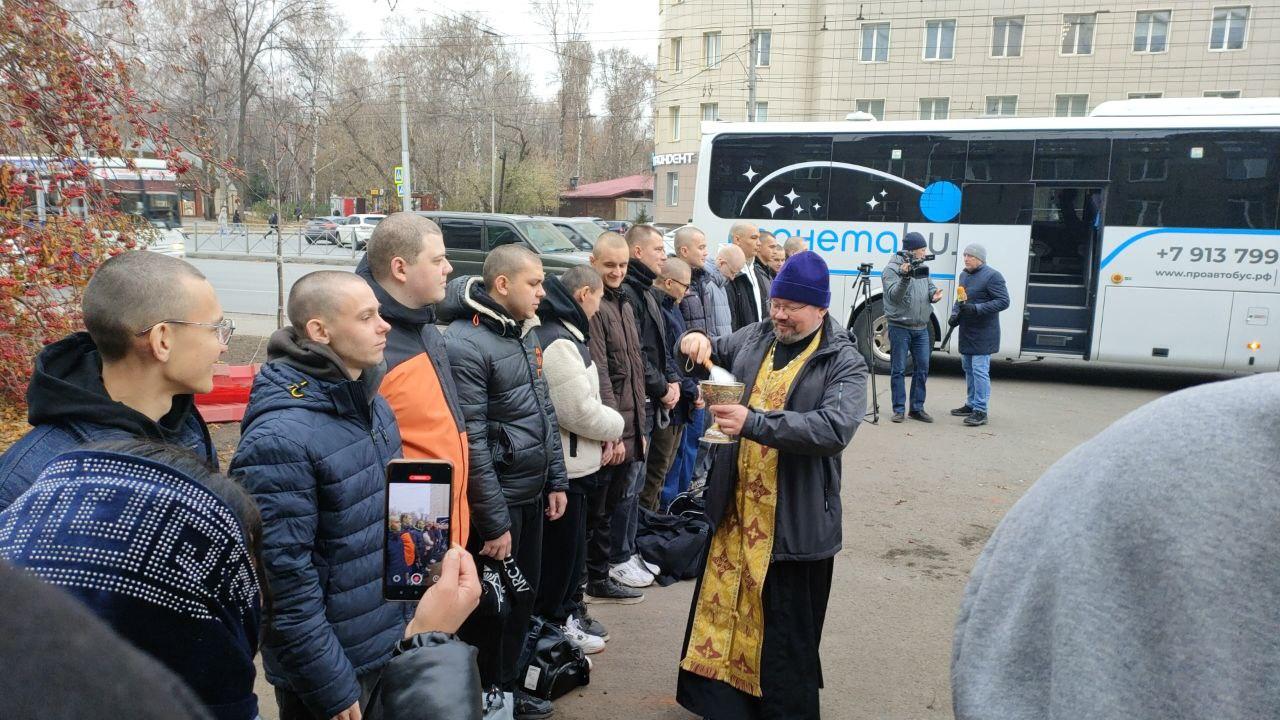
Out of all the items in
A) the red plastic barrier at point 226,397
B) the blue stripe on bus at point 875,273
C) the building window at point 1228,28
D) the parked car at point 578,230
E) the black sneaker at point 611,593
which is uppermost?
the building window at point 1228,28

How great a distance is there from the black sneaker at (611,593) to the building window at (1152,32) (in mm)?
39147

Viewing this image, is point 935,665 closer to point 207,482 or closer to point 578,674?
point 578,674

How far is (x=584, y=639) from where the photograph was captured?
15.6 feet

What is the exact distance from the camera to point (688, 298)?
6977mm

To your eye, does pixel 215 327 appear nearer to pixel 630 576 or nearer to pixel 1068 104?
pixel 630 576

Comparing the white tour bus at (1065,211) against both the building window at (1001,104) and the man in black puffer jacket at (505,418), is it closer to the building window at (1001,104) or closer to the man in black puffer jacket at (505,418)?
the man in black puffer jacket at (505,418)

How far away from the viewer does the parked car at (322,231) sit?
36022mm

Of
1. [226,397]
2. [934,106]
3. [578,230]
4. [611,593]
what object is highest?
[934,106]

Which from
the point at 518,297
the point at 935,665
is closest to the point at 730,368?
the point at 518,297

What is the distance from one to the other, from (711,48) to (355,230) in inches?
785

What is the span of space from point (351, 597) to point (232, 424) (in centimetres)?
652

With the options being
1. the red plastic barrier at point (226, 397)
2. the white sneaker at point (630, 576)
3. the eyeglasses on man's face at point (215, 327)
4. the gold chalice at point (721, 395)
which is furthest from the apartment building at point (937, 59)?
the eyeglasses on man's face at point (215, 327)

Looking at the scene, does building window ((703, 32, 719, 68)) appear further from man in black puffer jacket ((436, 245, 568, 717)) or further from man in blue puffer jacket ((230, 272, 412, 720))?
man in blue puffer jacket ((230, 272, 412, 720))

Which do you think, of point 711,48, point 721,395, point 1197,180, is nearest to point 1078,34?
point 711,48
